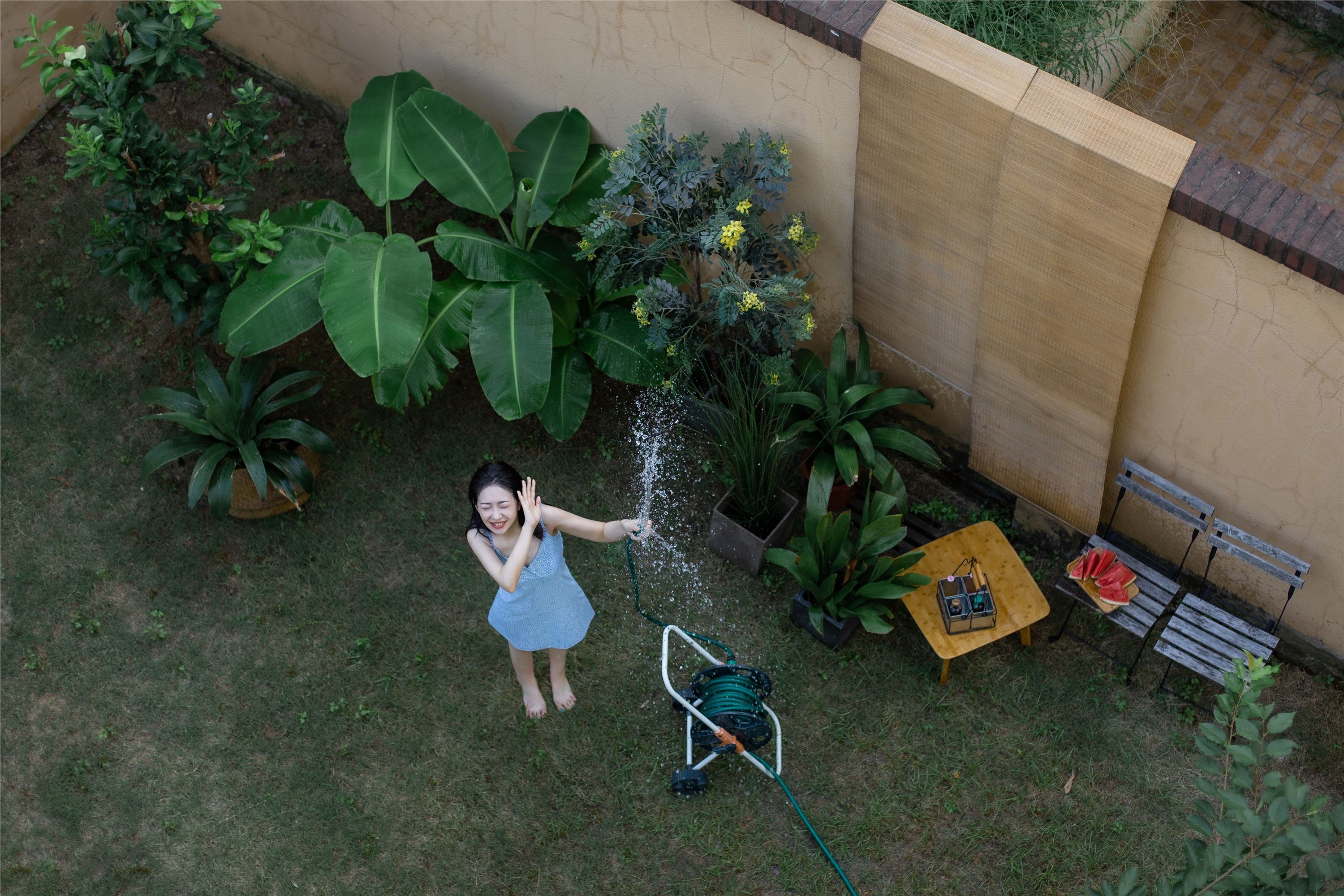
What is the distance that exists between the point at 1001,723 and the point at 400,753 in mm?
3225

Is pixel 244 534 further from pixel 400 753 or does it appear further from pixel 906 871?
pixel 906 871

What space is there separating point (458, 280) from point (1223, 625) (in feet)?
14.9

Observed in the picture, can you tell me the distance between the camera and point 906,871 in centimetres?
593

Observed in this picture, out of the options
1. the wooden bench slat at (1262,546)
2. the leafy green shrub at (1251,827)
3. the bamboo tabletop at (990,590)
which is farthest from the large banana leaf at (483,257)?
the leafy green shrub at (1251,827)

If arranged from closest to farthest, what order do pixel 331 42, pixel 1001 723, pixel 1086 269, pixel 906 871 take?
pixel 1086 269, pixel 906 871, pixel 1001 723, pixel 331 42

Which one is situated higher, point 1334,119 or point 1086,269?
point 1334,119

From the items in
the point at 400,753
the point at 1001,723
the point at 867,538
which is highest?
the point at 867,538

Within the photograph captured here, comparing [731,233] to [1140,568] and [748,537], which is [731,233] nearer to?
[748,537]

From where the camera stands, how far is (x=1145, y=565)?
6379 millimetres

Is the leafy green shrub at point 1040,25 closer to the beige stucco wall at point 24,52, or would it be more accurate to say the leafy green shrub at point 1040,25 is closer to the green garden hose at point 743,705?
the green garden hose at point 743,705

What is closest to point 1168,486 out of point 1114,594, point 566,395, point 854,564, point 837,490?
point 1114,594

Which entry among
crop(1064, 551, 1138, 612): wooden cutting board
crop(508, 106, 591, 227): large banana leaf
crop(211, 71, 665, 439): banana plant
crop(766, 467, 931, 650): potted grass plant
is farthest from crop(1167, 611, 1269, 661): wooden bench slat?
crop(508, 106, 591, 227): large banana leaf

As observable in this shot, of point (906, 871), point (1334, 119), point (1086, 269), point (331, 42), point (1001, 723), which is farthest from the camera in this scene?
point (331, 42)

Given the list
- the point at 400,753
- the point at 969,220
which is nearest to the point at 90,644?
the point at 400,753
